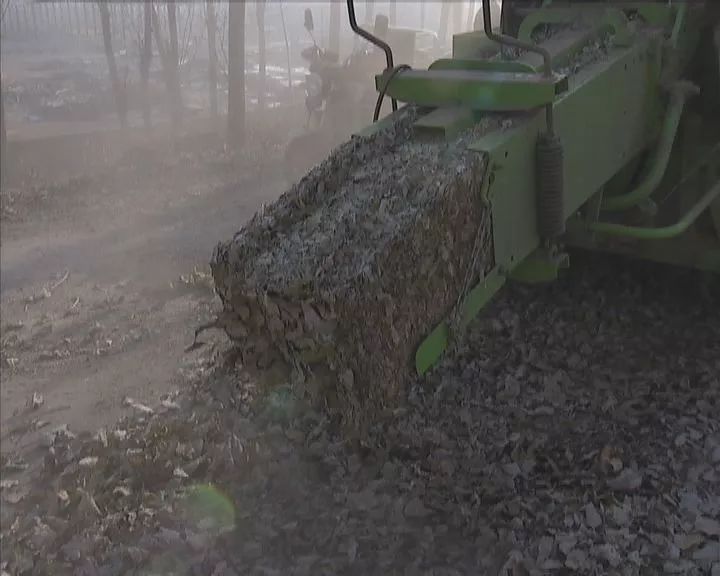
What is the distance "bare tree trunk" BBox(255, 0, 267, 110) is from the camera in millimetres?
11328

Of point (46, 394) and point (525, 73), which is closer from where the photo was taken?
point (525, 73)

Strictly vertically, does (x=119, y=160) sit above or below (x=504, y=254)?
below

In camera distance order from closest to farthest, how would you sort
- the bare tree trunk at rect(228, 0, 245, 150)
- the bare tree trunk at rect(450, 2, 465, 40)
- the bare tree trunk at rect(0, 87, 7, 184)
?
1. the bare tree trunk at rect(0, 87, 7, 184)
2. the bare tree trunk at rect(228, 0, 245, 150)
3. the bare tree trunk at rect(450, 2, 465, 40)

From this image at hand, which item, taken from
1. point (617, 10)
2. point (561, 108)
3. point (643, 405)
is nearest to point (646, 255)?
point (643, 405)

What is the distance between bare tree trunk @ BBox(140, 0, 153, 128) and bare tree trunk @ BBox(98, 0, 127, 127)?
230 mm

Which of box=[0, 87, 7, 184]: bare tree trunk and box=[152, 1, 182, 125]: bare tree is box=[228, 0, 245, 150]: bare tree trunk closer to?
box=[152, 1, 182, 125]: bare tree

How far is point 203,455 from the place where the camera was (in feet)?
12.8

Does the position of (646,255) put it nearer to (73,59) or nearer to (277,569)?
(277,569)

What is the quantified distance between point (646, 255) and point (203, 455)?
2220mm

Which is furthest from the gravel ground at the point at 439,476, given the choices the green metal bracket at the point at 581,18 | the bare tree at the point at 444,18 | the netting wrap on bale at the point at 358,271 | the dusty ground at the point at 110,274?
the bare tree at the point at 444,18

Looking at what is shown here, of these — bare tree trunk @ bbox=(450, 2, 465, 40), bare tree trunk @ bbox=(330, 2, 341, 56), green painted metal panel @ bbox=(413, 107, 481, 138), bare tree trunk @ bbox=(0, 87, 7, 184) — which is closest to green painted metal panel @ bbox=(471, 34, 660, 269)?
green painted metal panel @ bbox=(413, 107, 481, 138)

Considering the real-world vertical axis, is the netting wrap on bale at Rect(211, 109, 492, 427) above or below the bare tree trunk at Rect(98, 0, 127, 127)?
above

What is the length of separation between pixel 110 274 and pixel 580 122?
461 centimetres

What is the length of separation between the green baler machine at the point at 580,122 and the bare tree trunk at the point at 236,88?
22.3ft
